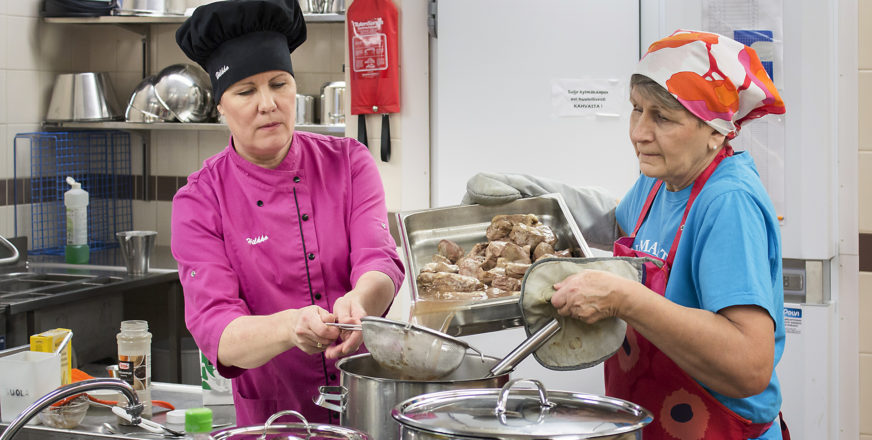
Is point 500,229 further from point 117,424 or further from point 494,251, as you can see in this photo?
point 117,424

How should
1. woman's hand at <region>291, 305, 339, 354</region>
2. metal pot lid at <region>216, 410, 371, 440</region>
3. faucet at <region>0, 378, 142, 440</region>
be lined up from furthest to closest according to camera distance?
woman's hand at <region>291, 305, 339, 354</region> < faucet at <region>0, 378, 142, 440</region> < metal pot lid at <region>216, 410, 371, 440</region>

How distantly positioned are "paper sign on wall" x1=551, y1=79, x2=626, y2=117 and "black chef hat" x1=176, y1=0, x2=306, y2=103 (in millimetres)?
1773

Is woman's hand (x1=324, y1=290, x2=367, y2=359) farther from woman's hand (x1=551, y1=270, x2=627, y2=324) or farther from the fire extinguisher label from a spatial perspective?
the fire extinguisher label

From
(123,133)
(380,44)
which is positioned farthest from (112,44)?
(380,44)

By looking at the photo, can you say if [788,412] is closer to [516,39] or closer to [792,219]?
[792,219]

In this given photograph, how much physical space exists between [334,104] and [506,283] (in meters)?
2.55

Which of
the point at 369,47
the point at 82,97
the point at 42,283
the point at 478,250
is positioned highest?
the point at 369,47

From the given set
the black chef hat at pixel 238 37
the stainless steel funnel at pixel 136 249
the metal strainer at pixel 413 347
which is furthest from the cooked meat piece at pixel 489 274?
the stainless steel funnel at pixel 136 249

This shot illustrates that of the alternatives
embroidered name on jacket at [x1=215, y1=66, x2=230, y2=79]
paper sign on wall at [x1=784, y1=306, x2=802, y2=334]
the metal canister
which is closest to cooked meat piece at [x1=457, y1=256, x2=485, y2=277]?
embroidered name on jacket at [x1=215, y1=66, x2=230, y2=79]

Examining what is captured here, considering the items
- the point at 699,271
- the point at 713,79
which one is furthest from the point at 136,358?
the point at 713,79

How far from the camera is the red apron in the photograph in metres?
1.51

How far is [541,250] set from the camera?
201 centimetres

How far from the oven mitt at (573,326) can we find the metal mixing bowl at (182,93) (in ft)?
11.3

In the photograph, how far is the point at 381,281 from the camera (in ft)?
5.91
